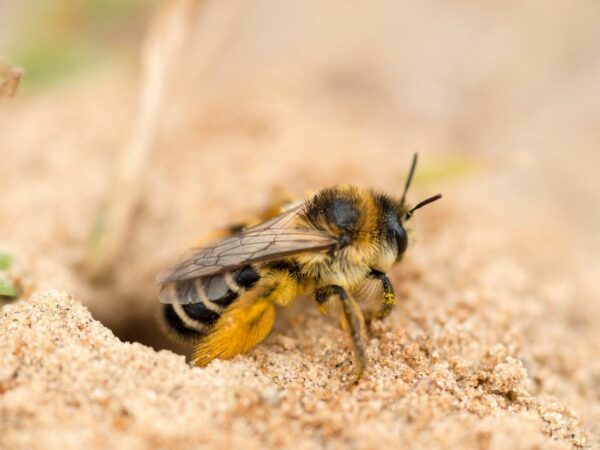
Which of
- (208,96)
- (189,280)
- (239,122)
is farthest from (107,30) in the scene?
(189,280)

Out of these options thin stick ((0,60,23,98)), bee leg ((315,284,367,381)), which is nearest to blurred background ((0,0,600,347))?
thin stick ((0,60,23,98))

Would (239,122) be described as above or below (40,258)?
above

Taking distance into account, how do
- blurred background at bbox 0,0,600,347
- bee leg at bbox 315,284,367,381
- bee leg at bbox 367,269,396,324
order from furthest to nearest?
blurred background at bbox 0,0,600,347 → bee leg at bbox 367,269,396,324 → bee leg at bbox 315,284,367,381

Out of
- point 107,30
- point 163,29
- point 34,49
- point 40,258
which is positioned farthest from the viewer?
point 107,30

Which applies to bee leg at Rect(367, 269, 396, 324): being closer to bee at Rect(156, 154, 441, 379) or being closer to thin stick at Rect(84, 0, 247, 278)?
bee at Rect(156, 154, 441, 379)

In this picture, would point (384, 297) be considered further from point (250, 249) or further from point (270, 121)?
point (270, 121)

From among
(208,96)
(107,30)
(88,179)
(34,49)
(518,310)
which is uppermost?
(107,30)

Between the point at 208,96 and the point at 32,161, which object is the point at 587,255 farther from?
the point at 32,161
